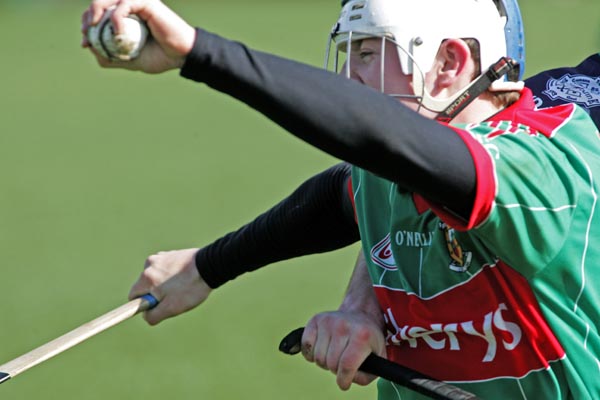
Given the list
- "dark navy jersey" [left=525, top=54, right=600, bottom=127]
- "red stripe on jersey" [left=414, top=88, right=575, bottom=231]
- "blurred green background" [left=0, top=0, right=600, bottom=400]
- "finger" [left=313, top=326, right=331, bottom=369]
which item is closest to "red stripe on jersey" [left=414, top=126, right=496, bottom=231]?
"red stripe on jersey" [left=414, top=88, right=575, bottom=231]

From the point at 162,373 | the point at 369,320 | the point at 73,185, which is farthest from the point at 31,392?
the point at 73,185

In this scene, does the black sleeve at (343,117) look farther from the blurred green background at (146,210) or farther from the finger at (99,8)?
the blurred green background at (146,210)

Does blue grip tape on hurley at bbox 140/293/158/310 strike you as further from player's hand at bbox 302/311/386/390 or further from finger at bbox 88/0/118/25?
finger at bbox 88/0/118/25

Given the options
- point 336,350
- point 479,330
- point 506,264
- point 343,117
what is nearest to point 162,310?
point 336,350

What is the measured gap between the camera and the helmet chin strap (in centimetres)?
309

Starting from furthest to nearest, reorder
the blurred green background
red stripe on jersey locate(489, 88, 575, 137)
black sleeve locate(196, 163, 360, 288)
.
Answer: the blurred green background
black sleeve locate(196, 163, 360, 288)
red stripe on jersey locate(489, 88, 575, 137)

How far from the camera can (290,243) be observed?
401 cm

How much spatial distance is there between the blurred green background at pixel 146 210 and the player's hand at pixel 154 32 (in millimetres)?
4142


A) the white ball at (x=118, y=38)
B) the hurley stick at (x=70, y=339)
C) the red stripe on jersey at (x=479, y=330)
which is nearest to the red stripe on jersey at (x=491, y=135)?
the red stripe on jersey at (x=479, y=330)

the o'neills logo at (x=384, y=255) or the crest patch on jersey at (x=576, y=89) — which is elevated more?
the o'neills logo at (x=384, y=255)

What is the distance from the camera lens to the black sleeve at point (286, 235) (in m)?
3.91

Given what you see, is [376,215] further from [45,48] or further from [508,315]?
[45,48]

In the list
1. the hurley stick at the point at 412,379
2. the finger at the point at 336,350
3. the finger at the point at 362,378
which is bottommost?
the finger at the point at 362,378

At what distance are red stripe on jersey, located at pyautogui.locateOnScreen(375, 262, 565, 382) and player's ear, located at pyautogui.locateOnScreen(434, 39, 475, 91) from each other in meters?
0.55
